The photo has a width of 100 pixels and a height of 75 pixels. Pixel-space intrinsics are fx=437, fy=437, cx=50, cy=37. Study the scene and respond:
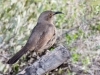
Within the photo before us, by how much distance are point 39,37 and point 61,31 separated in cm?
106

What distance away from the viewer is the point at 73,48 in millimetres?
8156

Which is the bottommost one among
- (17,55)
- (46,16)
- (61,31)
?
(61,31)

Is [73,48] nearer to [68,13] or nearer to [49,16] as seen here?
[49,16]

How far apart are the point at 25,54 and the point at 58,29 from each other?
129 cm

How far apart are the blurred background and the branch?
0.47m

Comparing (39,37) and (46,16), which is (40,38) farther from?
(46,16)

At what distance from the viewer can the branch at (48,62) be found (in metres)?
6.74

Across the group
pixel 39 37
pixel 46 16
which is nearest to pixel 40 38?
pixel 39 37

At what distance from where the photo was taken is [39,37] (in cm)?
782

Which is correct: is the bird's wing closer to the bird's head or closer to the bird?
the bird

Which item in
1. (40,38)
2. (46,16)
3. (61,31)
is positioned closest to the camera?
(40,38)

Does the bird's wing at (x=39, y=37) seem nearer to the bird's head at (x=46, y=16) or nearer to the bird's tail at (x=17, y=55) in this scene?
the bird's tail at (x=17, y=55)

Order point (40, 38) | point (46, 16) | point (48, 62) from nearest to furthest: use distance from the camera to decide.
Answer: point (48, 62), point (40, 38), point (46, 16)

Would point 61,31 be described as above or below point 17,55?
below
